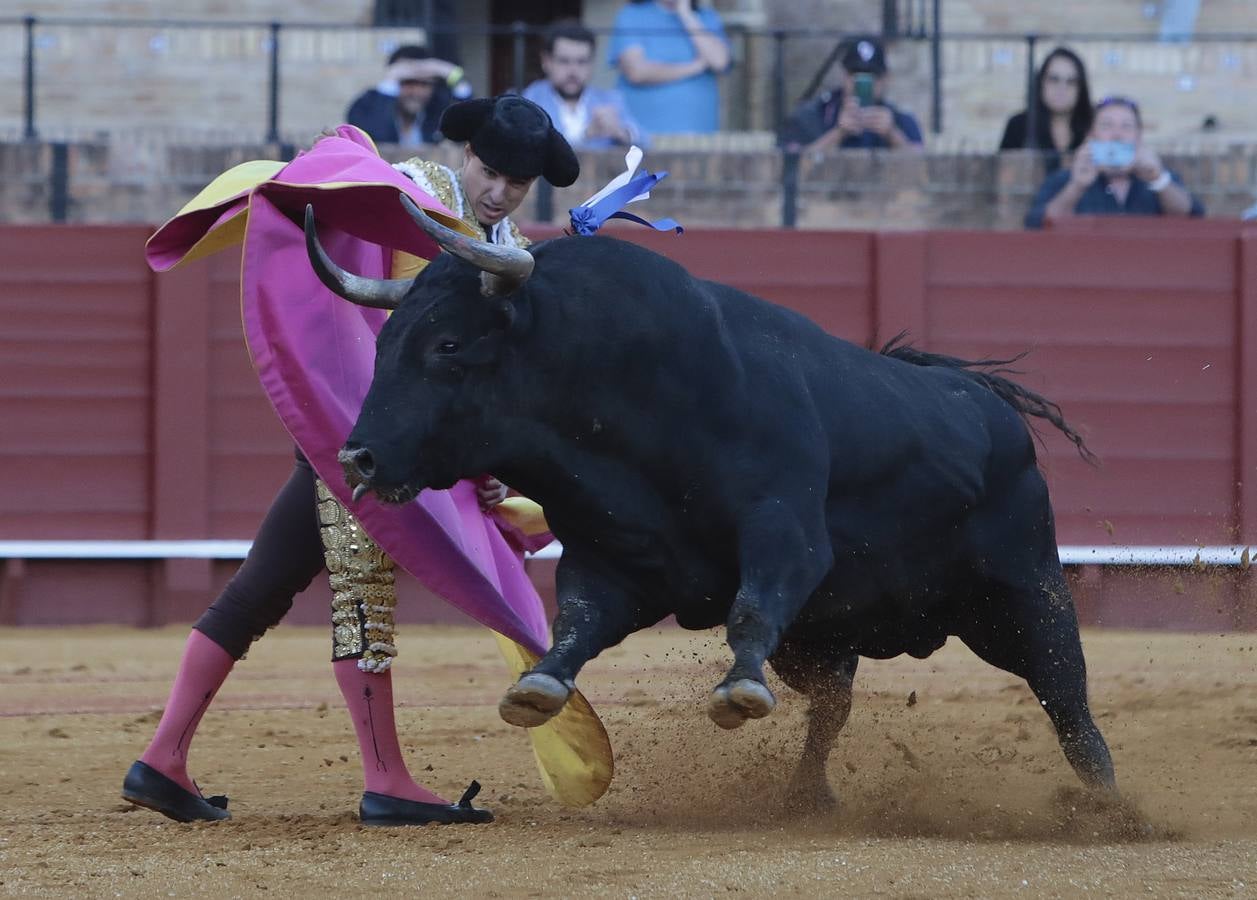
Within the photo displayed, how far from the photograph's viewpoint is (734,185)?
8.50 meters

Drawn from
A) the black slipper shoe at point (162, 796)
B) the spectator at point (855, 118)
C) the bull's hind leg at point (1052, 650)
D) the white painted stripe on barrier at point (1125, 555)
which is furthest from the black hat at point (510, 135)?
the spectator at point (855, 118)

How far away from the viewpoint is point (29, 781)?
4.23 meters

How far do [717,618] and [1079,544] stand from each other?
4.45 m

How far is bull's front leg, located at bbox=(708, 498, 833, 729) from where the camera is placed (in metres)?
3.10

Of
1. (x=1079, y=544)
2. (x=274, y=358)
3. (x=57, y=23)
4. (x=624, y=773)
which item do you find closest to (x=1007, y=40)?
(x=1079, y=544)

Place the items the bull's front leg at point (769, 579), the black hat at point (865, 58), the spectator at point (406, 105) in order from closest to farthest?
the bull's front leg at point (769, 579) → the spectator at point (406, 105) → the black hat at point (865, 58)

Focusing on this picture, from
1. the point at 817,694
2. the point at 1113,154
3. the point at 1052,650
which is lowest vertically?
the point at 817,694

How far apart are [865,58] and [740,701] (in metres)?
5.85

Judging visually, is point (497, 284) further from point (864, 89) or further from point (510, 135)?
point (864, 89)

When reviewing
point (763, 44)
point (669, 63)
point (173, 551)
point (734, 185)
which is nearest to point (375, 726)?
point (173, 551)

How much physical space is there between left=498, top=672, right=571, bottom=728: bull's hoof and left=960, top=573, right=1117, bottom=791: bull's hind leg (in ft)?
3.51

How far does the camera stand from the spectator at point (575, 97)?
835 centimetres

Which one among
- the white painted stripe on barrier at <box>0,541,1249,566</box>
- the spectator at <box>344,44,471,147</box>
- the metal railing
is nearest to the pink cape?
the white painted stripe on barrier at <box>0,541,1249,566</box>

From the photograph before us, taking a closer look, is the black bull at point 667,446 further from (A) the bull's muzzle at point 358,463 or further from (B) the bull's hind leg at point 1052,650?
(B) the bull's hind leg at point 1052,650
